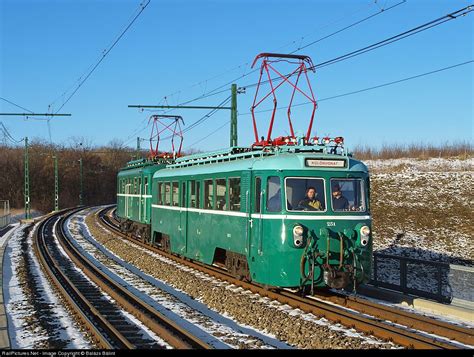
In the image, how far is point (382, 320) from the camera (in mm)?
10375

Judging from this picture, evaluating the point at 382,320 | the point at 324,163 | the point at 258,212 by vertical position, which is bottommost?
the point at 382,320

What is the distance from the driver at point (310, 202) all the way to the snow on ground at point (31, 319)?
4.85 meters

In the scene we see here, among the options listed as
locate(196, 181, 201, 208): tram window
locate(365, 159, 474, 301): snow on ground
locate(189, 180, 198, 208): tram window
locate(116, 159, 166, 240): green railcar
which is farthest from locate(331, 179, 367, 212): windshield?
locate(116, 159, 166, 240): green railcar

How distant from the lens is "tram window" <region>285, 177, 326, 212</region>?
451 inches

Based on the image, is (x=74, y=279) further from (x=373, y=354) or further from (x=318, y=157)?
(x=373, y=354)

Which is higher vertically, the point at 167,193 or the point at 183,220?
the point at 167,193

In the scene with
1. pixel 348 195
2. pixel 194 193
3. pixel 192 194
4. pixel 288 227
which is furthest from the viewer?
pixel 192 194

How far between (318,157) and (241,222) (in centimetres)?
237

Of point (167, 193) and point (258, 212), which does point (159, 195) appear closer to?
point (167, 193)

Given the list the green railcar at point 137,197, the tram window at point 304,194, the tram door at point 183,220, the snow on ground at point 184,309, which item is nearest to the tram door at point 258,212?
the tram window at point 304,194

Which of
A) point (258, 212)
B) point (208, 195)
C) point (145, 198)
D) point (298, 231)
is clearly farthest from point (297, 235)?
point (145, 198)

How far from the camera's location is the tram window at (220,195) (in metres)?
13.8

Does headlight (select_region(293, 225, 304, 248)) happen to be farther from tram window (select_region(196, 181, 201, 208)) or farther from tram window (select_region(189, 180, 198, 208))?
tram window (select_region(189, 180, 198, 208))

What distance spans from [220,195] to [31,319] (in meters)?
5.34
